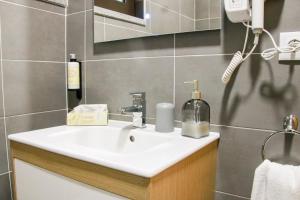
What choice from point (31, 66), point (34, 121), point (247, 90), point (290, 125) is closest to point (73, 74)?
point (31, 66)

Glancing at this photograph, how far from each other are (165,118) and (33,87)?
689mm

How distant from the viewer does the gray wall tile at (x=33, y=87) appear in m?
1.18

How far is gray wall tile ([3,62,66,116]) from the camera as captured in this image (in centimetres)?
118

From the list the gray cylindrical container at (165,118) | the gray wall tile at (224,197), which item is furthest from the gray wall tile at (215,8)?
the gray wall tile at (224,197)

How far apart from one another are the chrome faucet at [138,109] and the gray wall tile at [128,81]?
3 centimetres

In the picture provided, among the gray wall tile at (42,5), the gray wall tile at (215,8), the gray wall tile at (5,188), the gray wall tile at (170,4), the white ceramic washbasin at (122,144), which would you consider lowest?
the gray wall tile at (5,188)

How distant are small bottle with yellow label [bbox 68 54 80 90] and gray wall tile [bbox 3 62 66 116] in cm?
9

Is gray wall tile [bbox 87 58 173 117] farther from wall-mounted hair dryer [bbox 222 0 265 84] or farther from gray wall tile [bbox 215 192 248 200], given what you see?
gray wall tile [bbox 215 192 248 200]

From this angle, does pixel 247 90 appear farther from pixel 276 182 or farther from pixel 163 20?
pixel 163 20

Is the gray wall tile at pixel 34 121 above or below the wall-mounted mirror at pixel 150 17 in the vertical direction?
below

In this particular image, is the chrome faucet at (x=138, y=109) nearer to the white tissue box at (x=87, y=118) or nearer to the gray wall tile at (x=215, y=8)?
the white tissue box at (x=87, y=118)

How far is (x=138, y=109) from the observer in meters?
1.12

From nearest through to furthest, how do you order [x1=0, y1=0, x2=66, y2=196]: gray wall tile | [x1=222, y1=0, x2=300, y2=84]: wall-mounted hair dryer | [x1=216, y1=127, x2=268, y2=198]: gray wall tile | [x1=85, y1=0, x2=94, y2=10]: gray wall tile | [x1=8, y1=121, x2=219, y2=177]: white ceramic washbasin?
[x1=8, y1=121, x2=219, y2=177]: white ceramic washbasin < [x1=222, y1=0, x2=300, y2=84]: wall-mounted hair dryer < [x1=216, y1=127, x2=268, y2=198]: gray wall tile < [x1=0, y1=0, x2=66, y2=196]: gray wall tile < [x1=85, y1=0, x2=94, y2=10]: gray wall tile

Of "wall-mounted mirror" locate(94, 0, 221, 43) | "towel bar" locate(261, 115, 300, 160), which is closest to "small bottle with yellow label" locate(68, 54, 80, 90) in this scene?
"wall-mounted mirror" locate(94, 0, 221, 43)
